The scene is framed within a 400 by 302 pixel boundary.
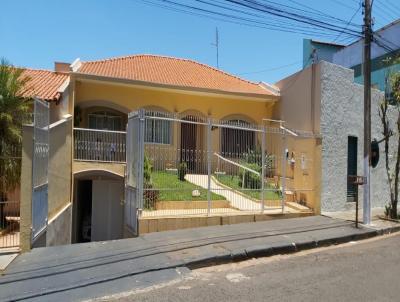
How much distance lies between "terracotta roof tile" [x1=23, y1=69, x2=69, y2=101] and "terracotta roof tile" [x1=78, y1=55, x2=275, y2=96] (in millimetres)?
1058

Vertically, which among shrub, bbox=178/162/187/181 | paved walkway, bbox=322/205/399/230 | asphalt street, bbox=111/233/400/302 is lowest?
asphalt street, bbox=111/233/400/302

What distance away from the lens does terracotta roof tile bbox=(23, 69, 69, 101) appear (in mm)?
14453

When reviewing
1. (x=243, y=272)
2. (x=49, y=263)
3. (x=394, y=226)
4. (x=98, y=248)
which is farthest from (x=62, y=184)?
(x=394, y=226)

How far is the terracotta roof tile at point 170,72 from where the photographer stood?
17920 mm

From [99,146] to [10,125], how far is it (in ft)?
12.6

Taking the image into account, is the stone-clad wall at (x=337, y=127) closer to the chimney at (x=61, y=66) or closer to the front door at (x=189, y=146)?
the front door at (x=189, y=146)

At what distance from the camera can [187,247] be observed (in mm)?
8852

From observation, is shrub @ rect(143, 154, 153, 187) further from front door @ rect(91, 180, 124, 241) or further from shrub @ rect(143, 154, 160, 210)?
front door @ rect(91, 180, 124, 241)

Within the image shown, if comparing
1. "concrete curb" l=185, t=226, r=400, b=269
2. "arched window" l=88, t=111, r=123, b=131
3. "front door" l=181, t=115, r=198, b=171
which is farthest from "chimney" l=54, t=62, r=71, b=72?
"concrete curb" l=185, t=226, r=400, b=269

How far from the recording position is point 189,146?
484 inches

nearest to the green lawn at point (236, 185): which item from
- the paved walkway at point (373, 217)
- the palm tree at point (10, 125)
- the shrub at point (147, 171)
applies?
the shrub at point (147, 171)

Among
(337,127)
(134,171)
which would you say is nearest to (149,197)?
(134,171)

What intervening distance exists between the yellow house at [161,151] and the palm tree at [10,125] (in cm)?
96

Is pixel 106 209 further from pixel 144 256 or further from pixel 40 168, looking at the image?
pixel 144 256
